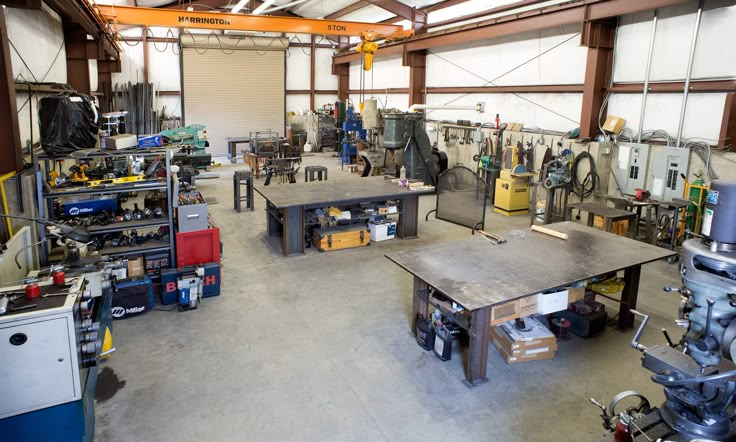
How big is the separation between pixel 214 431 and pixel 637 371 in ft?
9.56

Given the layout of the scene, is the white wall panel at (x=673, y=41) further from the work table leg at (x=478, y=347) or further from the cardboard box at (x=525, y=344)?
the work table leg at (x=478, y=347)

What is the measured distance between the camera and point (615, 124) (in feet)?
22.8

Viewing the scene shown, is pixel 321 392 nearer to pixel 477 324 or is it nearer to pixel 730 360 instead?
pixel 477 324

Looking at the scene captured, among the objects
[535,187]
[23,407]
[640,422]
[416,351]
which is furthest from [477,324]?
[535,187]

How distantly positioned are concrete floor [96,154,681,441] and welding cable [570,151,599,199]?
269 cm

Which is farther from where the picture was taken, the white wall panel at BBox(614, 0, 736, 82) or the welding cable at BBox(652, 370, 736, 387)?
the white wall panel at BBox(614, 0, 736, 82)

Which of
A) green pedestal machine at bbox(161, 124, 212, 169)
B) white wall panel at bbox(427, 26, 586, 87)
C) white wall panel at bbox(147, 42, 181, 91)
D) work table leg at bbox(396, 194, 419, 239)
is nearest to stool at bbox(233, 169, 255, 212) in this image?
green pedestal machine at bbox(161, 124, 212, 169)

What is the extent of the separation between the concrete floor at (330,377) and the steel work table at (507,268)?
0.32 m

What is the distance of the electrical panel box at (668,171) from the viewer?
607 cm

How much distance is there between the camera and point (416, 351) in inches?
146

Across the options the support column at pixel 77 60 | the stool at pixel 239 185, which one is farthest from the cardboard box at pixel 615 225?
the support column at pixel 77 60

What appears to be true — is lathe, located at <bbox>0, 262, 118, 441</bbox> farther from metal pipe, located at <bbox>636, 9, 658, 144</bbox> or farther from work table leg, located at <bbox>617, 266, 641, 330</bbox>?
metal pipe, located at <bbox>636, 9, 658, 144</bbox>

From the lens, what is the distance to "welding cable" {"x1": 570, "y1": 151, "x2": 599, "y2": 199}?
23.5 ft

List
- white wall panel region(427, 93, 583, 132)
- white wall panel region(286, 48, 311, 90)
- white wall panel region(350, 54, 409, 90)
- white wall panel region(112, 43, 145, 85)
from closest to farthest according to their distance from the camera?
1. white wall panel region(427, 93, 583, 132)
2. white wall panel region(350, 54, 409, 90)
3. white wall panel region(112, 43, 145, 85)
4. white wall panel region(286, 48, 311, 90)
